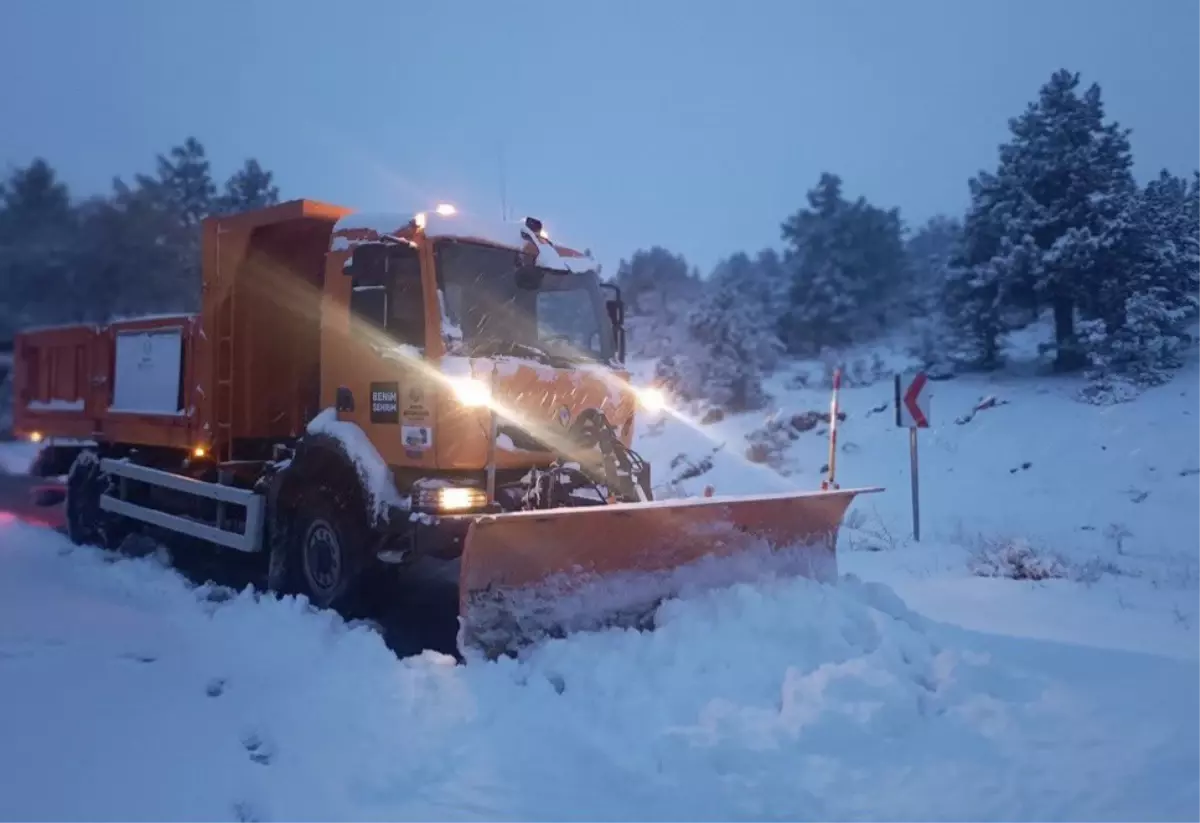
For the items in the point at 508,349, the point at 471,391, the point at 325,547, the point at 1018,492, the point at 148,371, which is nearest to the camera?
the point at 471,391

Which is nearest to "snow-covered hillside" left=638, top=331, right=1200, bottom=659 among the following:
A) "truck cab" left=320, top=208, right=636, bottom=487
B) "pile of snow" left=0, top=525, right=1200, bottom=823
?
"pile of snow" left=0, top=525, right=1200, bottom=823

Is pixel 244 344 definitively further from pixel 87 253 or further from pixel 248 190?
pixel 248 190

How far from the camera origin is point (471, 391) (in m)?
6.39

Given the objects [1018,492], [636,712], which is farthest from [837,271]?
[636,712]

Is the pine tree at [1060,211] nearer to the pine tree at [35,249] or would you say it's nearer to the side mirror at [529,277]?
the side mirror at [529,277]

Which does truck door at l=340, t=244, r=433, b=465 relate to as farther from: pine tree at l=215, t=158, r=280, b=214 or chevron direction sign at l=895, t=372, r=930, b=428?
pine tree at l=215, t=158, r=280, b=214

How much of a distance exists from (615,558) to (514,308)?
7.25ft

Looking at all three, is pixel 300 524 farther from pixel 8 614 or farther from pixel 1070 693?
pixel 1070 693

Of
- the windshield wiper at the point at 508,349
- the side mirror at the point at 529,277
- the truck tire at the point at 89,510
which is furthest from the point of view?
the truck tire at the point at 89,510

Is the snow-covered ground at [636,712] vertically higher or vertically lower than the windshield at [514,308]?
lower

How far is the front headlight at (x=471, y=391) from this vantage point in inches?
251

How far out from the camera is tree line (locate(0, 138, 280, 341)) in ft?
74.6

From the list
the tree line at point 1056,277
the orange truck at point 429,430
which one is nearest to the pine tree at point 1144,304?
the tree line at point 1056,277

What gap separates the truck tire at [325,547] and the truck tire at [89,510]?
12.5ft
